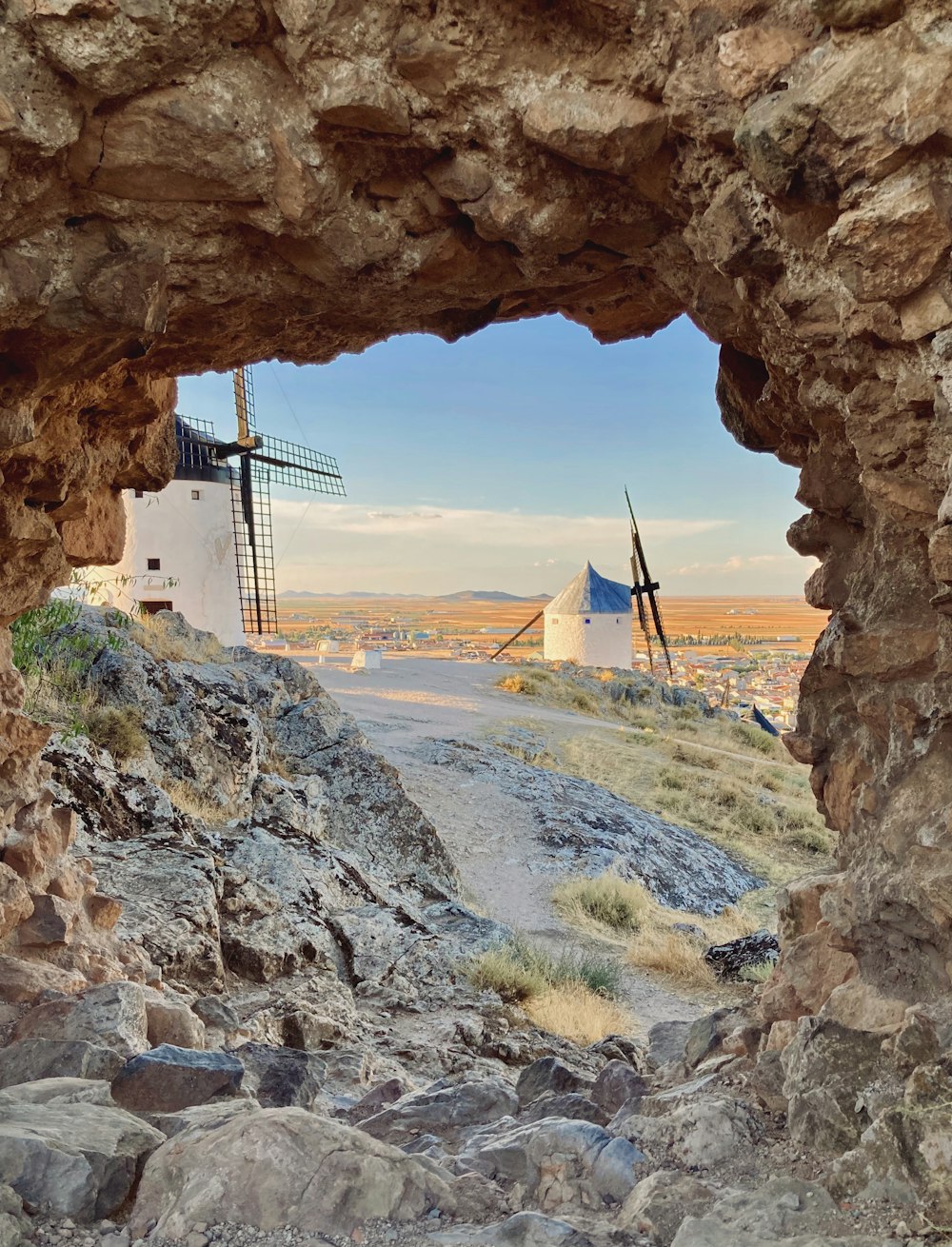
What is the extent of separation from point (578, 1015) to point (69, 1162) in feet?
15.7

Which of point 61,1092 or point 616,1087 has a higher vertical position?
point 61,1092

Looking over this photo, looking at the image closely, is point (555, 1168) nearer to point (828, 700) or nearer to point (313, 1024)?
point (828, 700)

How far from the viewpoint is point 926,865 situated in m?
3.18

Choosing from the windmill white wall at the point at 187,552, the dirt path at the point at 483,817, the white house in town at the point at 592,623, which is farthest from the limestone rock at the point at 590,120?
the white house in town at the point at 592,623

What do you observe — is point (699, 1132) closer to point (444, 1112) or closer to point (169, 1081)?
point (444, 1112)

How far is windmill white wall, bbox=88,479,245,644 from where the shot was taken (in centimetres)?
2361

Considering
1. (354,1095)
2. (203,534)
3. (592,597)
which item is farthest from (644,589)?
(354,1095)

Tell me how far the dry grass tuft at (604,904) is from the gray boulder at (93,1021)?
676cm

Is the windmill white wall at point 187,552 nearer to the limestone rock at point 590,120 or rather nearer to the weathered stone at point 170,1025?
the weathered stone at point 170,1025

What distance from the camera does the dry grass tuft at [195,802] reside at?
8.53m

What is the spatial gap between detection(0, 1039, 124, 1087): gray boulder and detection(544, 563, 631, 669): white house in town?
1400 inches

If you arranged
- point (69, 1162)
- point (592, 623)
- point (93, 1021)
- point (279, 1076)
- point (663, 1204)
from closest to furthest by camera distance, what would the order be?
point (663, 1204) < point (69, 1162) < point (93, 1021) < point (279, 1076) < point (592, 623)

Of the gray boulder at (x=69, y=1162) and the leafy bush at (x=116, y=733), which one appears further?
the leafy bush at (x=116, y=733)

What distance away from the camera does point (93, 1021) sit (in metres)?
4.14
